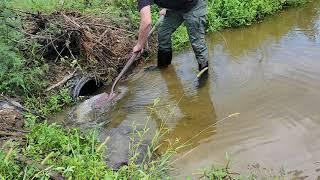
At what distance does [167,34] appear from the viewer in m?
6.69

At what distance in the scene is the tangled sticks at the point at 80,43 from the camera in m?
6.70

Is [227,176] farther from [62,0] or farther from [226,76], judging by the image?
[62,0]

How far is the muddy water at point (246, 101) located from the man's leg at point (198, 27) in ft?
0.99

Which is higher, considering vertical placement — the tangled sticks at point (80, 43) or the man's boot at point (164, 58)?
the tangled sticks at point (80, 43)

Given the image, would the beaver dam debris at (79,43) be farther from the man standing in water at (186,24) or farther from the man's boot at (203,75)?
the man's boot at (203,75)

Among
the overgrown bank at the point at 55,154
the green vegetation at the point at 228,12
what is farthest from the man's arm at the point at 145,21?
the green vegetation at the point at 228,12

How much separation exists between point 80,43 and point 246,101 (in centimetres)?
251

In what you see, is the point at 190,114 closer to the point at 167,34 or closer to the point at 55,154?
the point at 167,34

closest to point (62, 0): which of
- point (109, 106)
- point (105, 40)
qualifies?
point (105, 40)

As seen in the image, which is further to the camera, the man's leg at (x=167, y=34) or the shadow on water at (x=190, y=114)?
A: the man's leg at (x=167, y=34)

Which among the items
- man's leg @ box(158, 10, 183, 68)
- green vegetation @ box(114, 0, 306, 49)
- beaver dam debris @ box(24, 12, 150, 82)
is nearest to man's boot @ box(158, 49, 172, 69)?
man's leg @ box(158, 10, 183, 68)

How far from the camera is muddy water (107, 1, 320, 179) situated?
4688mm

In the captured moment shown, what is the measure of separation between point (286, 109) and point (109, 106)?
2.18 metres

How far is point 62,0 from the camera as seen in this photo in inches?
341
